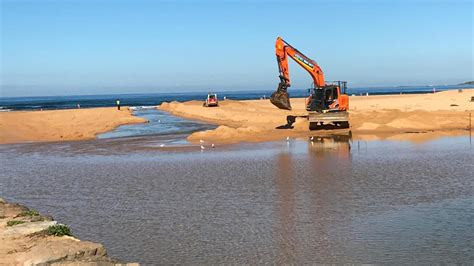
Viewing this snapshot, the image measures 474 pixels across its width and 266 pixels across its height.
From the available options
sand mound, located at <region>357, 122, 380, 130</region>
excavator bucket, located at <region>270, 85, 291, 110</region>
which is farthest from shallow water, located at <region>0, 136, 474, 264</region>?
sand mound, located at <region>357, 122, 380, 130</region>

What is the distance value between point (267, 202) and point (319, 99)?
18584mm

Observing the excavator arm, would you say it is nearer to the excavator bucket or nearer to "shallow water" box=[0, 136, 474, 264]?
the excavator bucket

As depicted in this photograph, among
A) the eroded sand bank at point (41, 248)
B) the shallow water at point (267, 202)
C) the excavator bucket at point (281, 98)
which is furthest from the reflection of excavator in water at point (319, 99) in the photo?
the eroded sand bank at point (41, 248)

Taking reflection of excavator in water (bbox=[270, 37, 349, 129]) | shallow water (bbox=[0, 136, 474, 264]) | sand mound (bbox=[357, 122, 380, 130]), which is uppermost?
reflection of excavator in water (bbox=[270, 37, 349, 129])

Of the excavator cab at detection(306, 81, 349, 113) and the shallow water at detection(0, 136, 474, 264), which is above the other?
the excavator cab at detection(306, 81, 349, 113)

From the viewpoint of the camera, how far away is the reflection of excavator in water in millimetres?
29562

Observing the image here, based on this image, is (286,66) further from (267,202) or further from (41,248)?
(41,248)

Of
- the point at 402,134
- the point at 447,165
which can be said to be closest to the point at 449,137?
the point at 402,134

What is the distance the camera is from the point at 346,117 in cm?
2991

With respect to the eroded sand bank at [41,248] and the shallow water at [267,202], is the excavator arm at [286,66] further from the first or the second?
the eroded sand bank at [41,248]

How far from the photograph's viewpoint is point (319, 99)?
99.8 ft

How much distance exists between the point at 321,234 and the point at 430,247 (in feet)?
6.00

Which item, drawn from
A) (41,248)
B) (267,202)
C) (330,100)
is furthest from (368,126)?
(41,248)

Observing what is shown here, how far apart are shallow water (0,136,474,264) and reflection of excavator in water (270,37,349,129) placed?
23.2 ft
